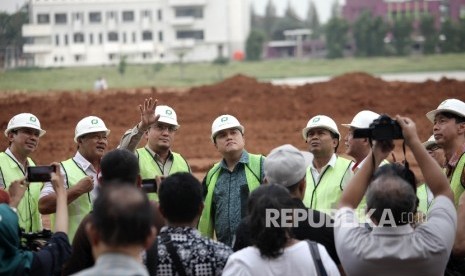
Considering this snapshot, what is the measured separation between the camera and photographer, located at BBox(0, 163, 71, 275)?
600cm

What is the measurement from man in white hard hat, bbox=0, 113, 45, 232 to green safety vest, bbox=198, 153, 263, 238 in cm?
167

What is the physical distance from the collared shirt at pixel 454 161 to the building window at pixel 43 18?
6878 centimetres

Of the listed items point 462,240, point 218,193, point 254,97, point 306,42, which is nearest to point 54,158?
point 254,97

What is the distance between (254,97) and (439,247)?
35.7 meters

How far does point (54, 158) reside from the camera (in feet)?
88.7

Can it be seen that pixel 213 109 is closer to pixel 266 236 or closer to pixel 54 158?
pixel 54 158

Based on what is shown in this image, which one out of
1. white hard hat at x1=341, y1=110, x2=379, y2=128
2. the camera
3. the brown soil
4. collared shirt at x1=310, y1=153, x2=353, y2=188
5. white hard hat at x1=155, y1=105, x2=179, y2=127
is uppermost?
the camera

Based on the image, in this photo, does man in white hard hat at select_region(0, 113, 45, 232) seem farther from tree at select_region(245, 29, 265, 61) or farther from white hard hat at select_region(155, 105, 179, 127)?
tree at select_region(245, 29, 265, 61)

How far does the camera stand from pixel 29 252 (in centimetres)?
626

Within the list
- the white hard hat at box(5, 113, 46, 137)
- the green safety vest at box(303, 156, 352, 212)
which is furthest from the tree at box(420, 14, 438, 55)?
the green safety vest at box(303, 156, 352, 212)

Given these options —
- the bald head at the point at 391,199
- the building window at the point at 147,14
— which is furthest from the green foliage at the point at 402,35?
the bald head at the point at 391,199

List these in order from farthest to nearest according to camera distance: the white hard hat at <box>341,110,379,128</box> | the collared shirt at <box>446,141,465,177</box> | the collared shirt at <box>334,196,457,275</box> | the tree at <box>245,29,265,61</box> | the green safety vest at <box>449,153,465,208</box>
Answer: the tree at <box>245,29,265,61</box>, the white hard hat at <box>341,110,379,128</box>, the collared shirt at <box>446,141,465,177</box>, the green safety vest at <box>449,153,465,208</box>, the collared shirt at <box>334,196,457,275</box>

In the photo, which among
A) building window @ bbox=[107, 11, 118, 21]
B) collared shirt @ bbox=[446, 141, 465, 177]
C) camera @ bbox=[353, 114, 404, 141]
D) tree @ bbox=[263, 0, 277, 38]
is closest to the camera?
camera @ bbox=[353, 114, 404, 141]

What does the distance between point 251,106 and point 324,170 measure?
30.3 meters
